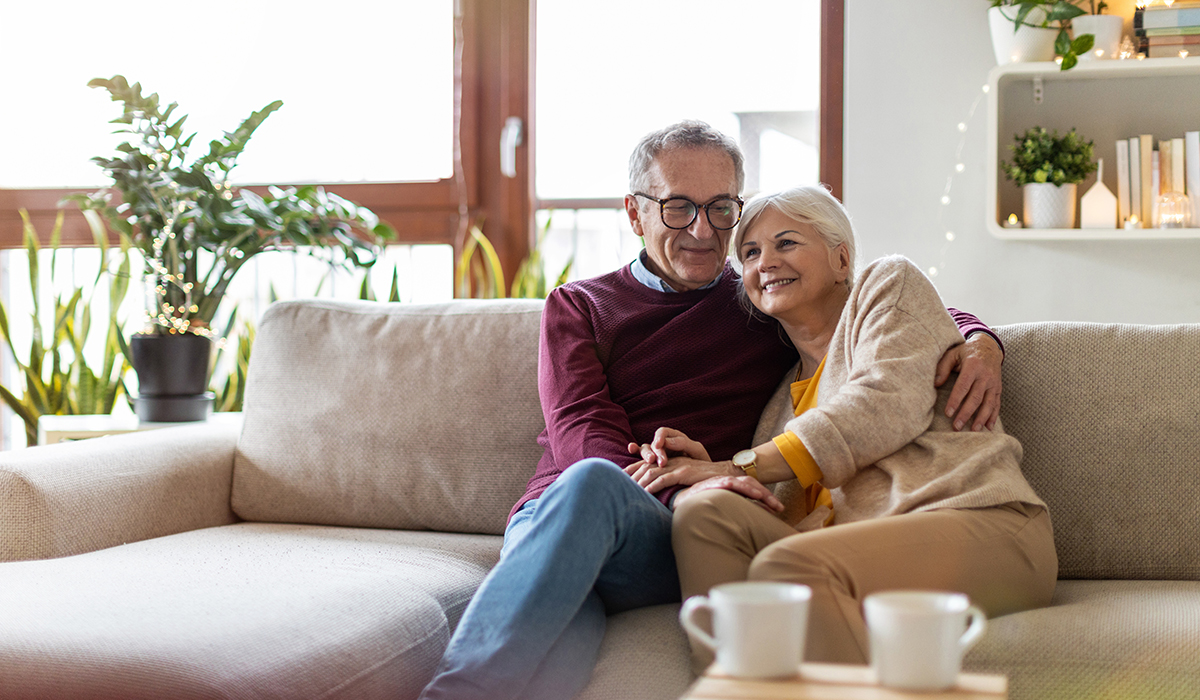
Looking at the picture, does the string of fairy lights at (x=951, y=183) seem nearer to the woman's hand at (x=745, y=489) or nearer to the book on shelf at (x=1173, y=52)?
the book on shelf at (x=1173, y=52)

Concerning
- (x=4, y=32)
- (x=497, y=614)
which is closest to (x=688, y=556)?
(x=497, y=614)

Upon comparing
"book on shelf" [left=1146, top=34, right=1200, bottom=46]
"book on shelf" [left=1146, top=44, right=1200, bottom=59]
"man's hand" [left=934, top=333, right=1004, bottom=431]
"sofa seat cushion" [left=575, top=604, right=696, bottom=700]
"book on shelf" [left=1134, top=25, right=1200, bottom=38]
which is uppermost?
"book on shelf" [left=1134, top=25, right=1200, bottom=38]

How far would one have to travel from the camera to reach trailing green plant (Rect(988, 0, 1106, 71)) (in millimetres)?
2457

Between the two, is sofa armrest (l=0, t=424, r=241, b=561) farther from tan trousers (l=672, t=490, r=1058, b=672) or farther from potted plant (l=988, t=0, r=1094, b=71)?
potted plant (l=988, t=0, r=1094, b=71)

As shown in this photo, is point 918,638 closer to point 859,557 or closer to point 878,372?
point 859,557

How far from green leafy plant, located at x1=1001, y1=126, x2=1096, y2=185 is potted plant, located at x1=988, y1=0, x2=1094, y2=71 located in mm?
185

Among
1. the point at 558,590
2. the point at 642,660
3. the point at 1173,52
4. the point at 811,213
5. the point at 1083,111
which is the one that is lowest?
the point at 642,660

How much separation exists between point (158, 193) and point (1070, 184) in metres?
2.27

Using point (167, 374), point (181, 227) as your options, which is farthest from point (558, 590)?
point (181, 227)

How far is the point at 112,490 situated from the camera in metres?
1.82

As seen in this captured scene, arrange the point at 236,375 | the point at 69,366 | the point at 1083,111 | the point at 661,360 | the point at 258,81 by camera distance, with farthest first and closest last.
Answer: the point at 258,81 < the point at 236,375 < the point at 69,366 < the point at 1083,111 < the point at 661,360

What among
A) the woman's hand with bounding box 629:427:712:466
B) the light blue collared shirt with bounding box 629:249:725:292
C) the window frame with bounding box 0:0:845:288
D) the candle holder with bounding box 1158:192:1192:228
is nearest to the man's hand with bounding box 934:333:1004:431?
the woman's hand with bounding box 629:427:712:466

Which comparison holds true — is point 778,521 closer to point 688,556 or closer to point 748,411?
point 688,556

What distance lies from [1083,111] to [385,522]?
2086mm
